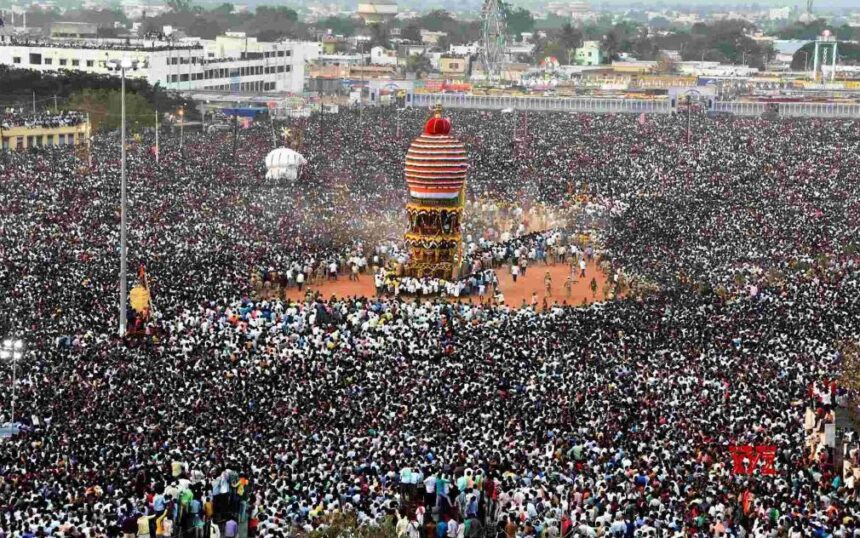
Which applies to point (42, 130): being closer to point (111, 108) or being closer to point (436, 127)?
point (111, 108)

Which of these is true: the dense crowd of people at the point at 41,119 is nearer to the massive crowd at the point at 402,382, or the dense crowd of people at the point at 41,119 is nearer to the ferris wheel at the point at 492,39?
the massive crowd at the point at 402,382

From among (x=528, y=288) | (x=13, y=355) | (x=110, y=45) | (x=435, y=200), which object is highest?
(x=110, y=45)

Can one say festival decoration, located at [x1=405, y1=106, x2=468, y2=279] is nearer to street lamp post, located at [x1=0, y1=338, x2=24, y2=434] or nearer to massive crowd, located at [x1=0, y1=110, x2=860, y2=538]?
massive crowd, located at [x1=0, y1=110, x2=860, y2=538]

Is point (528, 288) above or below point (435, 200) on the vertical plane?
below

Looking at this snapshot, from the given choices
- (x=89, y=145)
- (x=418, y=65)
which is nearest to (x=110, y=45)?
(x=89, y=145)

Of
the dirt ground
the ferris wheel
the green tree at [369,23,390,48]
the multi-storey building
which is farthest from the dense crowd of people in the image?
the green tree at [369,23,390,48]

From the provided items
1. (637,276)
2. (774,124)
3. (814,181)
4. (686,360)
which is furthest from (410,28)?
(686,360)

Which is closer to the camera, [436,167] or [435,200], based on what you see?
[436,167]
